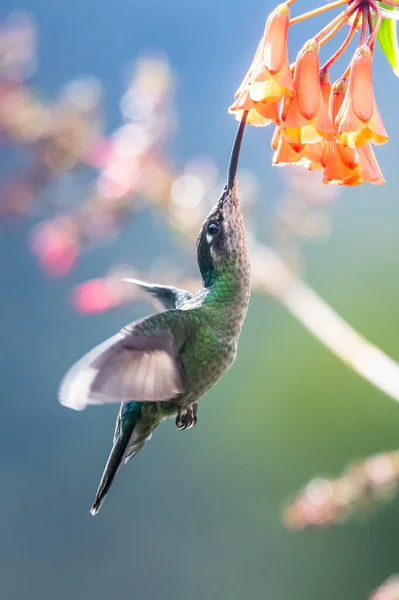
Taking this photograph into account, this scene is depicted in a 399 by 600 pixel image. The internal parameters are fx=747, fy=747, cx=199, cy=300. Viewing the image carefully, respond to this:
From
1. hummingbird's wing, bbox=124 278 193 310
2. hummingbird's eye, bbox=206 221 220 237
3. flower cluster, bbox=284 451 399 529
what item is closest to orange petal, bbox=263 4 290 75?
hummingbird's eye, bbox=206 221 220 237

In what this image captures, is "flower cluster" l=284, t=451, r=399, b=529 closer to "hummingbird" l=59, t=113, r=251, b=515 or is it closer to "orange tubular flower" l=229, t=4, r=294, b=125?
"hummingbird" l=59, t=113, r=251, b=515

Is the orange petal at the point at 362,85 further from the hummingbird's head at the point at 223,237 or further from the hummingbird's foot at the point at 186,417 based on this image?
the hummingbird's foot at the point at 186,417

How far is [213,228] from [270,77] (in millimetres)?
128

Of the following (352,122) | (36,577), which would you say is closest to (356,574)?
(36,577)

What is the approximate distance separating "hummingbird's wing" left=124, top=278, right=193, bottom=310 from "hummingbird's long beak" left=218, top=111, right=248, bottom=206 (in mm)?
163

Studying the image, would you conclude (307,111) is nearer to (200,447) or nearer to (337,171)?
(337,171)

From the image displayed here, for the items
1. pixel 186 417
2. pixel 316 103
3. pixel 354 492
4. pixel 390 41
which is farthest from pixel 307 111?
pixel 354 492

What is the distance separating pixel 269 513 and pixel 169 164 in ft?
5.30

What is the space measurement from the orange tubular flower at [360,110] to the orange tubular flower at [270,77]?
37 mm

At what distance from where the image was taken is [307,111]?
0.43 m

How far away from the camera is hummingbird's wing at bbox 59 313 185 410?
1.50 feet

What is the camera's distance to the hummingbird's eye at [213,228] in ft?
1.73

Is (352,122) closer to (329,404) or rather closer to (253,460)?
(329,404)

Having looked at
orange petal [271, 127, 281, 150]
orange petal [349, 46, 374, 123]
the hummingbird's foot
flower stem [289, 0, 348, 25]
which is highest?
flower stem [289, 0, 348, 25]
